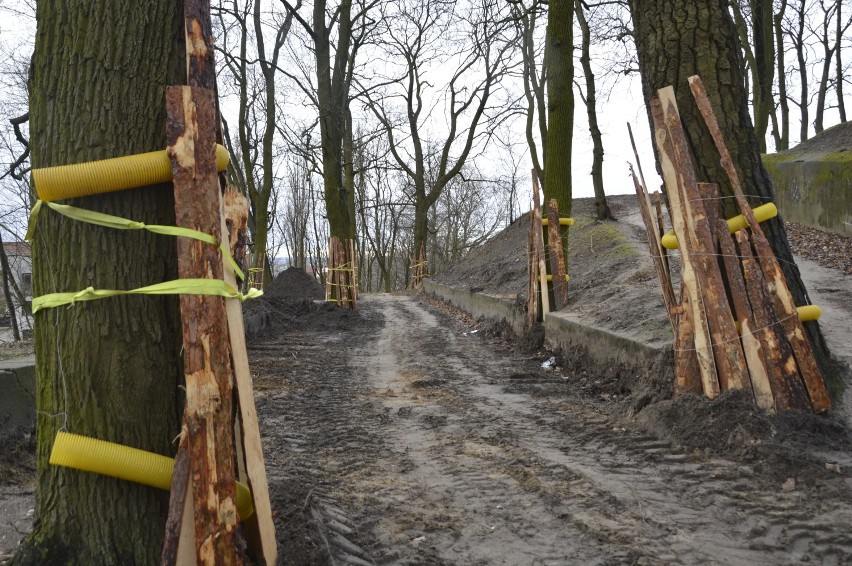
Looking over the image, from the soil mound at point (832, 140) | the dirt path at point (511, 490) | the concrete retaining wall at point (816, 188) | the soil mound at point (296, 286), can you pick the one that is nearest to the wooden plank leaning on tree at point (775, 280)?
the dirt path at point (511, 490)

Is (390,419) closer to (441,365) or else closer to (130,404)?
(441,365)

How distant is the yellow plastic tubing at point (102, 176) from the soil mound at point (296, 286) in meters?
17.9

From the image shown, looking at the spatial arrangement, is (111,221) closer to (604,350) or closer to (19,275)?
(604,350)

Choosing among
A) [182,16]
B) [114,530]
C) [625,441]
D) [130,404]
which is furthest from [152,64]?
[625,441]

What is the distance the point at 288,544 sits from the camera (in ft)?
10.0

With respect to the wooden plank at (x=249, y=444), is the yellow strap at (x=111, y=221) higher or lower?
higher

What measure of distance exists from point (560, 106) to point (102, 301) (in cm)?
973

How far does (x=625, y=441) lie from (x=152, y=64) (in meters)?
3.84

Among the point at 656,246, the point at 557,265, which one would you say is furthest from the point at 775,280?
the point at 557,265

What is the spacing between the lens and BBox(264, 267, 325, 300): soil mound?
20750 millimetres

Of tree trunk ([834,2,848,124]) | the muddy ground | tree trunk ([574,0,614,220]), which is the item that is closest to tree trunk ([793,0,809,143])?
tree trunk ([834,2,848,124])

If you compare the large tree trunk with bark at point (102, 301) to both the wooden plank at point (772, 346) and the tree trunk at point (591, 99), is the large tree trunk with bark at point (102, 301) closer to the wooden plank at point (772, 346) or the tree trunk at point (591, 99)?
the wooden plank at point (772, 346)

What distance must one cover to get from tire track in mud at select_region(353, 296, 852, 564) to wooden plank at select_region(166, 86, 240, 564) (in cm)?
130

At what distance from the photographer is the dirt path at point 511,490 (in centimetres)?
326
